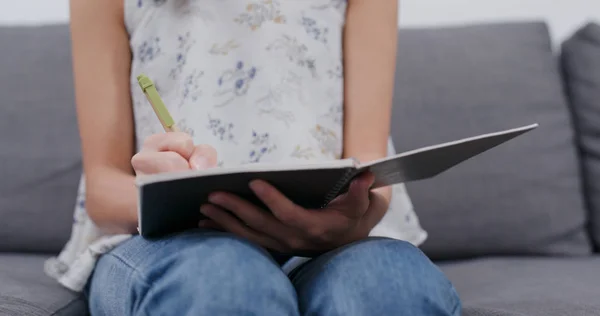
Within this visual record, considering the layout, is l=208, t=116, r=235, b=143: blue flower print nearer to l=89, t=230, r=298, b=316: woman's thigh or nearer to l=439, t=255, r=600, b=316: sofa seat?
l=89, t=230, r=298, b=316: woman's thigh

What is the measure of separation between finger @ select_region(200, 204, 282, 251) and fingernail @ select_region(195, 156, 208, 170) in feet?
0.11

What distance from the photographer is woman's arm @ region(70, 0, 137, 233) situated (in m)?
0.71

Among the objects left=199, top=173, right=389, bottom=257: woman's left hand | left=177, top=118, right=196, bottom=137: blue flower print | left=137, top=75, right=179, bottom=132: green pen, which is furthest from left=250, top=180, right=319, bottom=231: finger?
left=177, top=118, right=196, bottom=137: blue flower print

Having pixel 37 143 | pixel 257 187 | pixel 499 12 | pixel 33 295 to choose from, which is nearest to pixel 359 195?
pixel 257 187

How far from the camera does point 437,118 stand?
112cm

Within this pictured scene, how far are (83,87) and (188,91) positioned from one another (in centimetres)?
13

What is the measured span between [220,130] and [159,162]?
229 mm

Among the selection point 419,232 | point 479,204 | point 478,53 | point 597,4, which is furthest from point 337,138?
point 597,4

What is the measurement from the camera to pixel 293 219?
1.80 feet

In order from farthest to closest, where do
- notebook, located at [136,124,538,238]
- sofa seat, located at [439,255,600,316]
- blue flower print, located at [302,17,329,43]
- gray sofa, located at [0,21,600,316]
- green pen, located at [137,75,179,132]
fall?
gray sofa, located at [0,21,600,316], blue flower print, located at [302,17,329,43], sofa seat, located at [439,255,600,316], green pen, located at [137,75,179,132], notebook, located at [136,124,538,238]

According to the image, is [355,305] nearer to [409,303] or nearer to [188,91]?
[409,303]

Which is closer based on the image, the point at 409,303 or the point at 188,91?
the point at 409,303

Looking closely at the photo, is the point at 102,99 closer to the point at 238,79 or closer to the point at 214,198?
the point at 238,79

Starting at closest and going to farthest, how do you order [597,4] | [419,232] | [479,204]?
[419,232] → [479,204] → [597,4]
